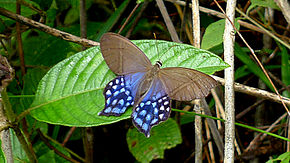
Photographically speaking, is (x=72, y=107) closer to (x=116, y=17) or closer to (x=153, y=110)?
(x=153, y=110)

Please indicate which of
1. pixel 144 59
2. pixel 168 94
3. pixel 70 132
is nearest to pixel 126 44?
pixel 144 59

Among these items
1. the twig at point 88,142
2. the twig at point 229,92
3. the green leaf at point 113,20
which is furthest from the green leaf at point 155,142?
the green leaf at point 113,20

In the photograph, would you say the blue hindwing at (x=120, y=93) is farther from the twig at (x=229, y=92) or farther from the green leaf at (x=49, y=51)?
the green leaf at (x=49, y=51)

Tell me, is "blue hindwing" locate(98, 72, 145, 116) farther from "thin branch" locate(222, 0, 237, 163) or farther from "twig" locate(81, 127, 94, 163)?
"twig" locate(81, 127, 94, 163)

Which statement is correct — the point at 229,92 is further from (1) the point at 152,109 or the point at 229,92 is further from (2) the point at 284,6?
(2) the point at 284,6

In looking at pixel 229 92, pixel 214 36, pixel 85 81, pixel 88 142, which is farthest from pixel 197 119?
pixel 88 142

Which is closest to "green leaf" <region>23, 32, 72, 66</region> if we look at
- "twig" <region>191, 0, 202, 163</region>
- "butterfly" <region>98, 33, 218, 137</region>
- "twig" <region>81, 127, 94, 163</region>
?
"twig" <region>81, 127, 94, 163</region>
